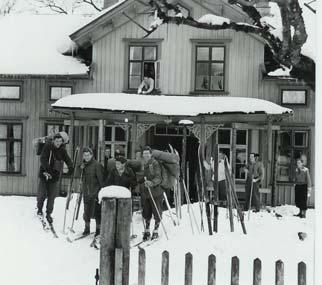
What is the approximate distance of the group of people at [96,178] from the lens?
6.43 metres

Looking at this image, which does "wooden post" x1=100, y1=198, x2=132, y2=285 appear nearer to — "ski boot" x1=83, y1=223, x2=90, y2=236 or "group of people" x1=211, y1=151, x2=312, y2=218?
"ski boot" x1=83, y1=223, x2=90, y2=236

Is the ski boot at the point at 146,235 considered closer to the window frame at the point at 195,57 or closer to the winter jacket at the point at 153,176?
the winter jacket at the point at 153,176

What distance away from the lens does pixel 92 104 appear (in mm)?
9164

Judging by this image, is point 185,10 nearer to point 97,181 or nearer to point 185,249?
point 97,181

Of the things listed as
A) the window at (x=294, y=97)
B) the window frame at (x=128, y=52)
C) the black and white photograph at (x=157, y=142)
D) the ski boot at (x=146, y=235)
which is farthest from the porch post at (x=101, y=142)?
the window at (x=294, y=97)

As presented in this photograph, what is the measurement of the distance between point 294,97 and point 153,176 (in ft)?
14.0

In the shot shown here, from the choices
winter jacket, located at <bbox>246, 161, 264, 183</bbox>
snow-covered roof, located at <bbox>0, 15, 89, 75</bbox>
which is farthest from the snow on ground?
snow-covered roof, located at <bbox>0, 15, 89, 75</bbox>

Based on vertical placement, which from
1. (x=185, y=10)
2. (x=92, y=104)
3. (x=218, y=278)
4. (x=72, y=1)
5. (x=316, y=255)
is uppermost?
(x=185, y=10)

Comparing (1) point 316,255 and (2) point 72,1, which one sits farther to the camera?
(2) point 72,1

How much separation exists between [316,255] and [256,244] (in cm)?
163

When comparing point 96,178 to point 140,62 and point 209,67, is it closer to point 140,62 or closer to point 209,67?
point 140,62

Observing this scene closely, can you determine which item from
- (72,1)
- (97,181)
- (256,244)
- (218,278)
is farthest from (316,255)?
(72,1)

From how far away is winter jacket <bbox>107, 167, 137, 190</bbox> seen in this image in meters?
6.40

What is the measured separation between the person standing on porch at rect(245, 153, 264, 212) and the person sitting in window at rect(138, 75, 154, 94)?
8.33 ft
